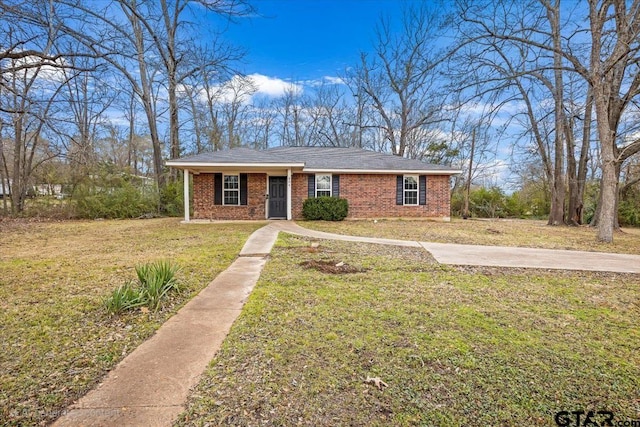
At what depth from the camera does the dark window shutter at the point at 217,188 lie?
45.7 ft

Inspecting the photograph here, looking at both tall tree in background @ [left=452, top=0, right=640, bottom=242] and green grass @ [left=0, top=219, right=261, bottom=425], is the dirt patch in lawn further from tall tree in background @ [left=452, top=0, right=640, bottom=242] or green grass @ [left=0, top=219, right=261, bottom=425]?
tall tree in background @ [left=452, top=0, right=640, bottom=242]

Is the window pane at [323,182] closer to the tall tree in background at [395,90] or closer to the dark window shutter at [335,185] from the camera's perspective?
the dark window shutter at [335,185]

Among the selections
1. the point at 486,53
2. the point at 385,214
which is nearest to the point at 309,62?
the point at 385,214

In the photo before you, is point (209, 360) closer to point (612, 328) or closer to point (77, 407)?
point (77, 407)

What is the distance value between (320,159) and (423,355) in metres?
13.6

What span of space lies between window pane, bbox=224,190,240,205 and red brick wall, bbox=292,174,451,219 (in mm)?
2518

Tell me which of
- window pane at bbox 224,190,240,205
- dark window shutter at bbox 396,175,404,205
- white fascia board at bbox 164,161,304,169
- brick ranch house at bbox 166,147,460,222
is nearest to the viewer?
white fascia board at bbox 164,161,304,169

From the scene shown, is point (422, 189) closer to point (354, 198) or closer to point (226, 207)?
point (354, 198)

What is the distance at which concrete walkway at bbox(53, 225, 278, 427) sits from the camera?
187 cm

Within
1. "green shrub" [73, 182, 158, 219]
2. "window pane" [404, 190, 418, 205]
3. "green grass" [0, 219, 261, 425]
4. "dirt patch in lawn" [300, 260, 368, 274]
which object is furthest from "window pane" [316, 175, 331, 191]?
"green shrub" [73, 182, 158, 219]

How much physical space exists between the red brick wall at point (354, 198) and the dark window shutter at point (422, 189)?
0.15 metres

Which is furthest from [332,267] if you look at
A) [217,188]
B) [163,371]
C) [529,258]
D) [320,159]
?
[320,159]

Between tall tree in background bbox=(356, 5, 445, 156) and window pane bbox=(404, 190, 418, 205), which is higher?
tall tree in background bbox=(356, 5, 445, 156)

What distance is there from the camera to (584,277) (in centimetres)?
531
